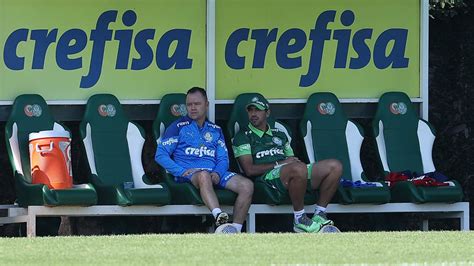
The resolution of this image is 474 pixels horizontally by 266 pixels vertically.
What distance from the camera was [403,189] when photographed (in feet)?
42.7

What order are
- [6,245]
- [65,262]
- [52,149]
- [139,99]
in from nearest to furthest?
[65,262]
[6,245]
[52,149]
[139,99]

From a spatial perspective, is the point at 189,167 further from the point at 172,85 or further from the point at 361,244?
the point at 361,244

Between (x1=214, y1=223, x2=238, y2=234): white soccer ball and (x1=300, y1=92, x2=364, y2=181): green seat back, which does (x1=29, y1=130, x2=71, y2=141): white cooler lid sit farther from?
(x1=300, y1=92, x2=364, y2=181): green seat back

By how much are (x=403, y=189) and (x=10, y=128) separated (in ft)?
11.5

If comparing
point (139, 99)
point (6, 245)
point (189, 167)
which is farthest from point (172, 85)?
point (6, 245)

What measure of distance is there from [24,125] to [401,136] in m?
3.50

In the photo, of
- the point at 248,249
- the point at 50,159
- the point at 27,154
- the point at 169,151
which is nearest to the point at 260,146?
Result: the point at 169,151

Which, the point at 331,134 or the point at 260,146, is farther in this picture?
the point at 331,134

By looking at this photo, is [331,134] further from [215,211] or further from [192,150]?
[215,211]

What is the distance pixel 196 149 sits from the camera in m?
12.7

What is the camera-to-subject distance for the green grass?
866cm

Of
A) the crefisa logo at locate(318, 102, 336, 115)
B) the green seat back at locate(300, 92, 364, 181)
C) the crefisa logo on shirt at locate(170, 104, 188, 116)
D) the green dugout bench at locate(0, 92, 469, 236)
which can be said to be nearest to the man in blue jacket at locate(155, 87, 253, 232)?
the green dugout bench at locate(0, 92, 469, 236)

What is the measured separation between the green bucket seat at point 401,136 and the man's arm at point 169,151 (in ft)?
6.80

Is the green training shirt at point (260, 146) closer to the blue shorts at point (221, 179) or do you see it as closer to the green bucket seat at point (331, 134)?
the blue shorts at point (221, 179)
